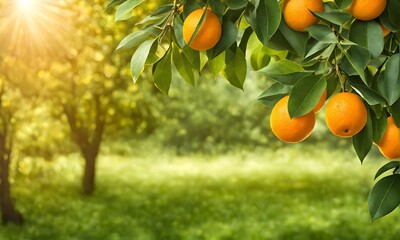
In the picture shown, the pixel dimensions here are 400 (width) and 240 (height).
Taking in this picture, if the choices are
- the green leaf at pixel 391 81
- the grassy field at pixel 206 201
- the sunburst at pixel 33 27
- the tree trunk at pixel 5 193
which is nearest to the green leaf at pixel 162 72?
the green leaf at pixel 391 81

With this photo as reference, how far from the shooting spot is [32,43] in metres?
7.56

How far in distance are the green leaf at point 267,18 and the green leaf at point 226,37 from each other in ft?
0.26

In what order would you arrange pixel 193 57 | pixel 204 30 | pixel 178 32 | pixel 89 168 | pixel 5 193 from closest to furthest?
pixel 204 30 < pixel 178 32 < pixel 193 57 < pixel 5 193 < pixel 89 168

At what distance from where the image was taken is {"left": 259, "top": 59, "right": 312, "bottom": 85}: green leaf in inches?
49.9

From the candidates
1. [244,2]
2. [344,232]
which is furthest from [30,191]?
[244,2]

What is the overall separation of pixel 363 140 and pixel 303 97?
0.22m

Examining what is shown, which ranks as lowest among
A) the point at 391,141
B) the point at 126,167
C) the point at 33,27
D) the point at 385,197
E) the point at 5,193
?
the point at 385,197

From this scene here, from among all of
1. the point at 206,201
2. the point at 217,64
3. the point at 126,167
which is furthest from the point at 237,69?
the point at 126,167

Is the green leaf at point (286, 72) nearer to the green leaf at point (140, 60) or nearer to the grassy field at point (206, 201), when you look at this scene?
the green leaf at point (140, 60)

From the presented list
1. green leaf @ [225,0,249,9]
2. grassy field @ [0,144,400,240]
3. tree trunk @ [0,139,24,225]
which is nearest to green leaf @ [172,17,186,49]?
green leaf @ [225,0,249,9]

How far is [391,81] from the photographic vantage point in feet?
4.14

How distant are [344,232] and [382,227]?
471mm

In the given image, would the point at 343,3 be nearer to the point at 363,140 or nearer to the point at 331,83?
the point at 331,83

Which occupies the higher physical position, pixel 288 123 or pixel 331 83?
pixel 331 83
